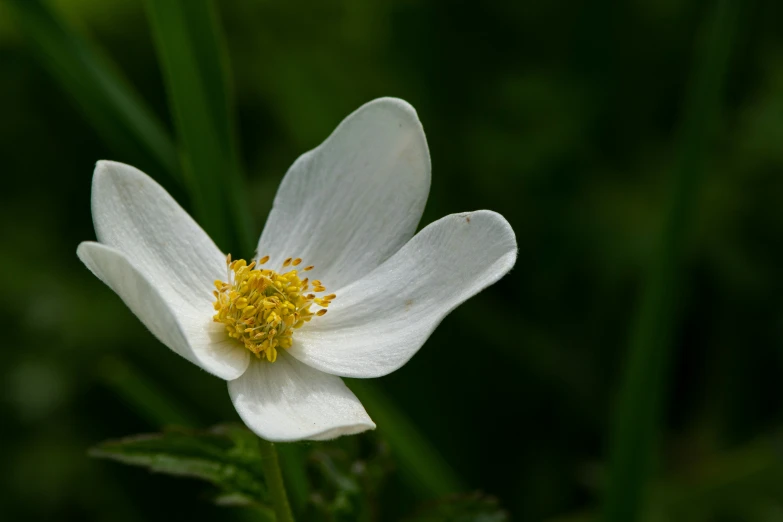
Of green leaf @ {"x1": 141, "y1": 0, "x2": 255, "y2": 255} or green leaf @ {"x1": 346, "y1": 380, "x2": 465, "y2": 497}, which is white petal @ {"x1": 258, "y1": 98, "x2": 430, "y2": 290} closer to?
green leaf @ {"x1": 141, "y1": 0, "x2": 255, "y2": 255}

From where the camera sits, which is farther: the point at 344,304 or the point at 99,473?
the point at 99,473

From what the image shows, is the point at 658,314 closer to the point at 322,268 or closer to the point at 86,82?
the point at 322,268

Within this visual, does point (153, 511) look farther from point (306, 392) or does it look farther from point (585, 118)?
point (585, 118)

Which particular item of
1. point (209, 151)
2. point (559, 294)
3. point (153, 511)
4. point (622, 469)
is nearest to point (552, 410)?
point (559, 294)

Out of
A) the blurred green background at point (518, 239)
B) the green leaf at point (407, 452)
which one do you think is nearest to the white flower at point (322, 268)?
the green leaf at point (407, 452)

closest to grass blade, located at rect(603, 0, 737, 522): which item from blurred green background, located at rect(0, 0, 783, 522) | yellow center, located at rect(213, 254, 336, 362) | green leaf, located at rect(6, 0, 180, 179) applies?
blurred green background, located at rect(0, 0, 783, 522)

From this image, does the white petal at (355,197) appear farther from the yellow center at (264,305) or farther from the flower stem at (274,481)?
the flower stem at (274,481)

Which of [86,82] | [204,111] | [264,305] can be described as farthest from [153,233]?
[86,82]
